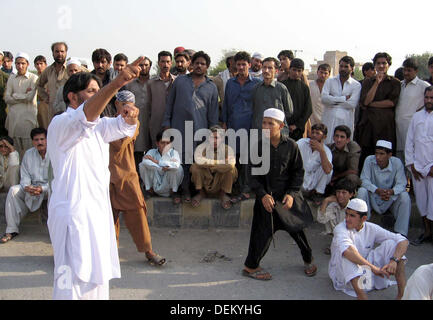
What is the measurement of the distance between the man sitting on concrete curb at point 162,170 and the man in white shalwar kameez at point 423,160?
298 centimetres

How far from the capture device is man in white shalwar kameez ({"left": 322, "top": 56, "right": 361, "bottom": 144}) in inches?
243

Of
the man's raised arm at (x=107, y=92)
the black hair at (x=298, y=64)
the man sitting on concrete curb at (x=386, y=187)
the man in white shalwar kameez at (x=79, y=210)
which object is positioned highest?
the black hair at (x=298, y=64)

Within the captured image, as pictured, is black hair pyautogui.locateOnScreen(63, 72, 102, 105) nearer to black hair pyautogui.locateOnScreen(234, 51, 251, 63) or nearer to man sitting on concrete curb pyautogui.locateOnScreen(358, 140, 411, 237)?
black hair pyautogui.locateOnScreen(234, 51, 251, 63)

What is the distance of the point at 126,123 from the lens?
2592 millimetres

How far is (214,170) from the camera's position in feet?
17.9

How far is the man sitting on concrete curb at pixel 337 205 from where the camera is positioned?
15.7 ft

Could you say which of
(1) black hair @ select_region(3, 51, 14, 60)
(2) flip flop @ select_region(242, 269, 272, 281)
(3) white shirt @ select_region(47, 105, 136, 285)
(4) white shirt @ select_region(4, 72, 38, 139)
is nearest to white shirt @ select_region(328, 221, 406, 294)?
(2) flip flop @ select_region(242, 269, 272, 281)

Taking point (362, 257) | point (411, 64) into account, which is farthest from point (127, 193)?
point (411, 64)

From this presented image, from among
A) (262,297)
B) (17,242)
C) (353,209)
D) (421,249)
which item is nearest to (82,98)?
(262,297)

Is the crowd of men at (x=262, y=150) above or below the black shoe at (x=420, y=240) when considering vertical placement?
above

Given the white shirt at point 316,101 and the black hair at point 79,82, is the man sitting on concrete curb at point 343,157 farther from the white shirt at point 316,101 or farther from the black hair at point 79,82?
the black hair at point 79,82

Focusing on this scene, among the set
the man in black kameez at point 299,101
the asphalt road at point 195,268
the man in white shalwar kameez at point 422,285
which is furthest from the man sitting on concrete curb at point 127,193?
the man in black kameez at point 299,101

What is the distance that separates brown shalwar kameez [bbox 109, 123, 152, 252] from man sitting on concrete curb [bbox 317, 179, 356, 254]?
205cm

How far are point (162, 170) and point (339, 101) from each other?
9.09 ft
